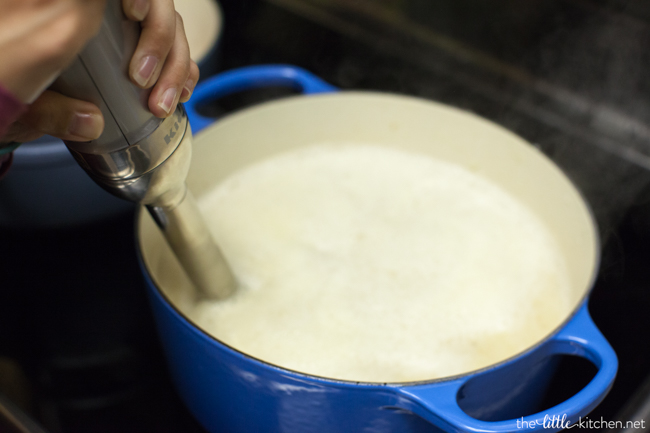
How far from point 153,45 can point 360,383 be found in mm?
249

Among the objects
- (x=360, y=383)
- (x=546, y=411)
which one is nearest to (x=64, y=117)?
(x=360, y=383)

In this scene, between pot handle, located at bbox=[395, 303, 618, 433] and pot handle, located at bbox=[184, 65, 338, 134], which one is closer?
pot handle, located at bbox=[395, 303, 618, 433]

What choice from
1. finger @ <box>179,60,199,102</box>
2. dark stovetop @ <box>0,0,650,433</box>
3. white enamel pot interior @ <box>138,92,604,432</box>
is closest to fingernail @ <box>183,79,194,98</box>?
finger @ <box>179,60,199,102</box>

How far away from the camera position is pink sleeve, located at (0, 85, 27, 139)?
19cm

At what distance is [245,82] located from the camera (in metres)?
0.65

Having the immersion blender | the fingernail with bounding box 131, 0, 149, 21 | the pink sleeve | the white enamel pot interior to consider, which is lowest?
the white enamel pot interior

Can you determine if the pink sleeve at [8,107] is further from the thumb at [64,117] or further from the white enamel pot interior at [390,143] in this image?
the white enamel pot interior at [390,143]

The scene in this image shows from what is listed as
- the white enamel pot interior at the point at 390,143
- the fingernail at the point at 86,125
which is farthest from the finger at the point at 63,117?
the white enamel pot interior at the point at 390,143

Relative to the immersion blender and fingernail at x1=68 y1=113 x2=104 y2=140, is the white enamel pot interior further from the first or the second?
fingernail at x1=68 y1=113 x2=104 y2=140

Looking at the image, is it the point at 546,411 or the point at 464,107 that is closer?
the point at 546,411

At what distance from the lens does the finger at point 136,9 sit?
0.82 feet

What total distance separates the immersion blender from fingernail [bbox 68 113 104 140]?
12 millimetres

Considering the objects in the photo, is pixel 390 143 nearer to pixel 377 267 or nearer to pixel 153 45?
pixel 377 267

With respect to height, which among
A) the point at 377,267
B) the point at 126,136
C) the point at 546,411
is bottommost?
the point at 377,267
